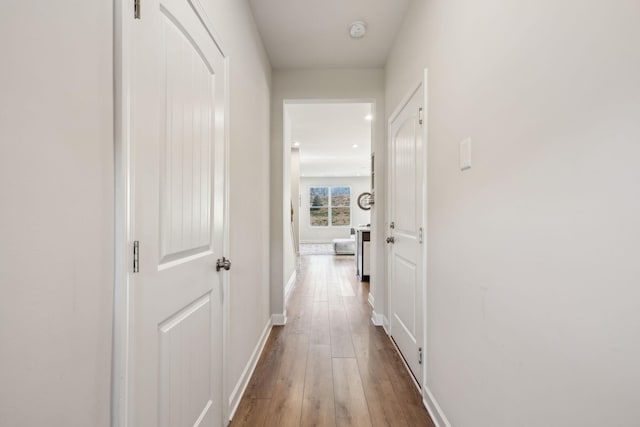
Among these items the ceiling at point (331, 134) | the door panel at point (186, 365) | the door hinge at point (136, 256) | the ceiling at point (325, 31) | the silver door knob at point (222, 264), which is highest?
the ceiling at point (325, 31)

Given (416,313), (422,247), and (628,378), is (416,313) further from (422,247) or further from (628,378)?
(628,378)

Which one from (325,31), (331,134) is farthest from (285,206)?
(331,134)

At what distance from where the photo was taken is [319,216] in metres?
10.8

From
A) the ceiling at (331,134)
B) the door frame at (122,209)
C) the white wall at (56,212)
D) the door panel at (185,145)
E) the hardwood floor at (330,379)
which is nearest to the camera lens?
the white wall at (56,212)

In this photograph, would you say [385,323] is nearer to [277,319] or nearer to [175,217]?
[277,319]

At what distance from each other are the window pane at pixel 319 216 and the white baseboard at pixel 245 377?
26.9ft

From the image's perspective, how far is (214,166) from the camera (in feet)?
4.58

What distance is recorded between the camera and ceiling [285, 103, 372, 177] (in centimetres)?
417

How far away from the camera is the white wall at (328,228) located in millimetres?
10633

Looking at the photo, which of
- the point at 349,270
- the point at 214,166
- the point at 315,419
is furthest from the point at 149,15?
the point at 349,270

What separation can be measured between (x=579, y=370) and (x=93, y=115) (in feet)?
4.43

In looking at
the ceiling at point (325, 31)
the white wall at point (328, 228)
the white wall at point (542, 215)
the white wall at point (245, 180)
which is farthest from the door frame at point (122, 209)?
the white wall at point (328, 228)

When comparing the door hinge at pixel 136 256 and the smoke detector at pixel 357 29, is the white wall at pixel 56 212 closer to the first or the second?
the door hinge at pixel 136 256

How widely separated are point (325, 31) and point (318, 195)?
330 inches
